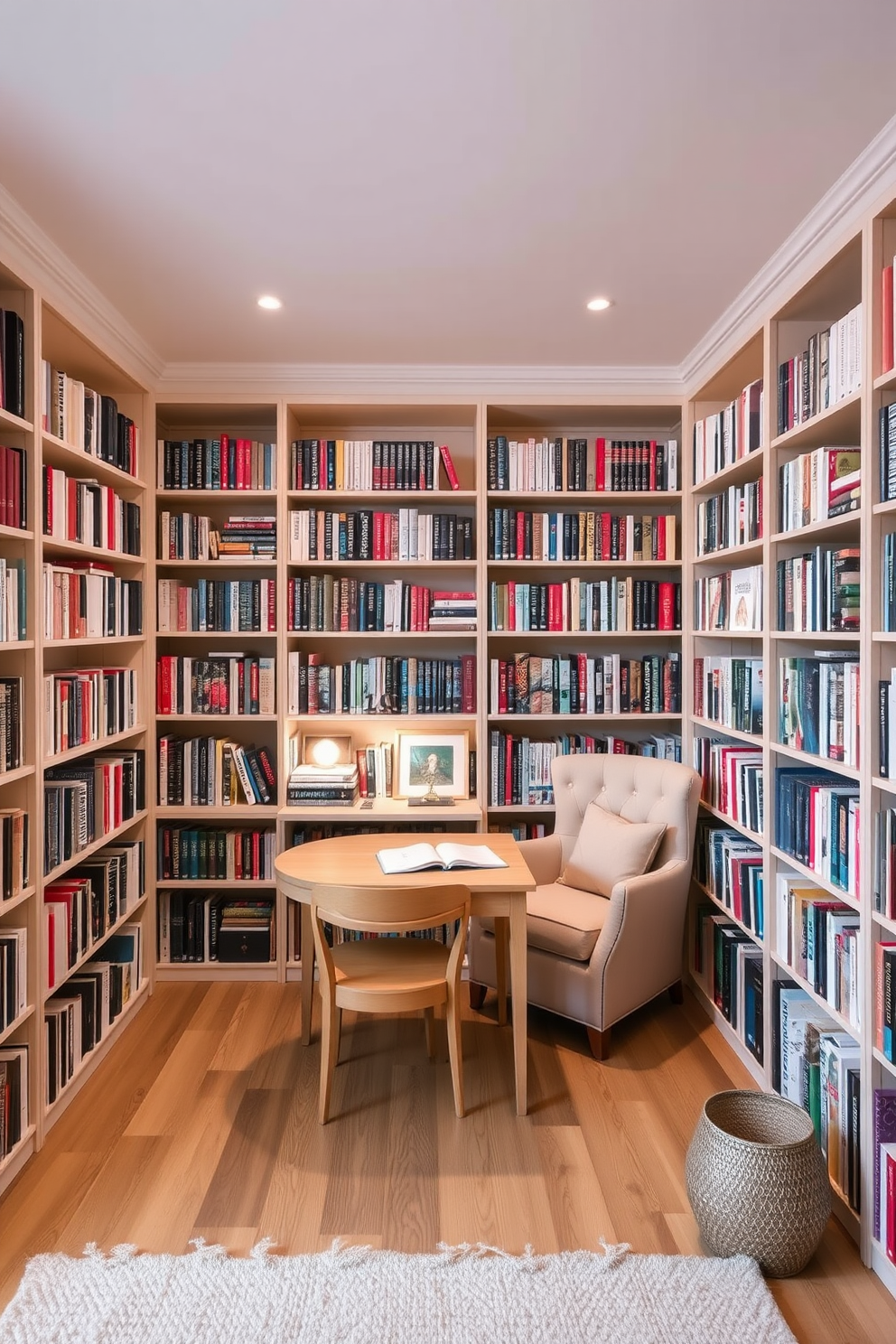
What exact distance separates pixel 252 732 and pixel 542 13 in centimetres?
307

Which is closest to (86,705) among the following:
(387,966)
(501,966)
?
(387,966)

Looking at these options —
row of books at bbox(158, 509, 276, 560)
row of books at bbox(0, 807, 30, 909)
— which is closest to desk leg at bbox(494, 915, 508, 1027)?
row of books at bbox(0, 807, 30, 909)

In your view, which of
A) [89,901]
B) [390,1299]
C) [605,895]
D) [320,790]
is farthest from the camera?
[320,790]

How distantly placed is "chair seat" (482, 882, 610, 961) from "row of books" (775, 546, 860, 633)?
124 cm

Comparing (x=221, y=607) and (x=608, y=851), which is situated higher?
(x=221, y=607)

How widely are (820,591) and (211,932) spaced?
286 centimetres

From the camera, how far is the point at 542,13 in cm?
150

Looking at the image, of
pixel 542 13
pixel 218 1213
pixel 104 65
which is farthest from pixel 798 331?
pixel 218 1213

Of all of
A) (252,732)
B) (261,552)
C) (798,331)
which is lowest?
(252,732)

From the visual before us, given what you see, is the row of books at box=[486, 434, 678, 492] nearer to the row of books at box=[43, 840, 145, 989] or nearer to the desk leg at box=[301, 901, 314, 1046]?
the desk leg at box=[301, 901, 314, 1046]

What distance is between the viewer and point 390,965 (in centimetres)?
260

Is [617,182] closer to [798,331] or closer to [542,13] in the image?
[542,13]

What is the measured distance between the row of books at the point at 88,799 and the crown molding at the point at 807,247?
2769 millimetres

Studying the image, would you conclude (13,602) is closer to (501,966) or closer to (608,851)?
(501,966)
